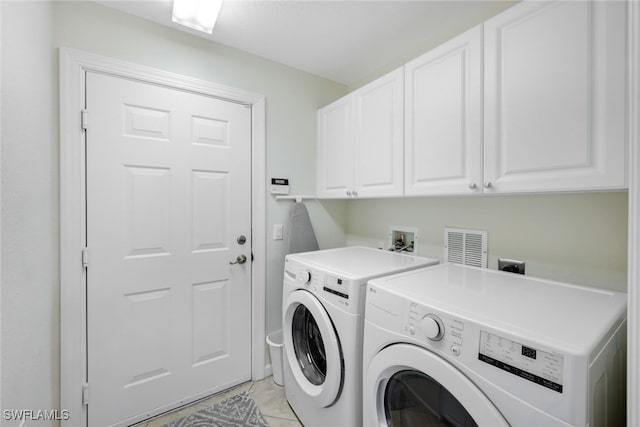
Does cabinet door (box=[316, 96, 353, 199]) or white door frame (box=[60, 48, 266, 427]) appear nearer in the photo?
white door frame (box=[60, 48, 266, 427])

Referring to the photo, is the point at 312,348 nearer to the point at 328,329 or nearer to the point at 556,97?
the point at 328,329

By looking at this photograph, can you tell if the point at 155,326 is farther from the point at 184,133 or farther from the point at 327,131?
the point at 327,131

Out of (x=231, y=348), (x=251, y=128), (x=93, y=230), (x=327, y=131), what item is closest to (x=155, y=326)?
(x=231, y=348)

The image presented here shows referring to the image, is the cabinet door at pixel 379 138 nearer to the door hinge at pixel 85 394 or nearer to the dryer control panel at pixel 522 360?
the dryer control panel at pixel 522 360

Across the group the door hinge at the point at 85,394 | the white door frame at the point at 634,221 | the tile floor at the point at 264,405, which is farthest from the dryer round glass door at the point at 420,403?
the door hinge at the point at 85,394

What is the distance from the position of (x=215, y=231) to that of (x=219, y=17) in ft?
4.35

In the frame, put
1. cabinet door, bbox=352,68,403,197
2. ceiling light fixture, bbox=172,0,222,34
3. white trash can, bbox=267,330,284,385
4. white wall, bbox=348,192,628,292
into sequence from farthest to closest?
1. white trash can, bbox=267,330,284,385
2. cabinet door, bbox=352,68,403,197
3. ceiling light fixture, bbox=172,0,222,34
4. white wall, bbox=348,192,628,292

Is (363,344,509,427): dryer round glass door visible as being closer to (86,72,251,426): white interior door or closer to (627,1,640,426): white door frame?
(627,1,640,426): white door frame

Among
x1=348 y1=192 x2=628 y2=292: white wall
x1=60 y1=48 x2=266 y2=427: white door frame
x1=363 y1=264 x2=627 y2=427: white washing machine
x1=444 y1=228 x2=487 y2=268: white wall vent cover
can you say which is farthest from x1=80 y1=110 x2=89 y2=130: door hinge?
x1=444 y1=228 x2=487 y2=268: white wall vent cover

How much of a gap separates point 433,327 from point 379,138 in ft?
3.93

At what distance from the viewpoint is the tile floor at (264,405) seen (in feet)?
5.31

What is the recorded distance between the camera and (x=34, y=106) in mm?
1137

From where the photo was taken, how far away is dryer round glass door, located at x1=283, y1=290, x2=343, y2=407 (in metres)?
1.28

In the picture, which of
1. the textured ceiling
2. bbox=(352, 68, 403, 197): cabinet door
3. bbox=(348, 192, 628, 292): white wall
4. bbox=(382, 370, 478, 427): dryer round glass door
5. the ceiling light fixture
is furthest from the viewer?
bbox=(352, 68, 403, 197): cabinet door
